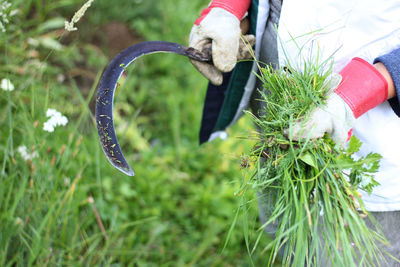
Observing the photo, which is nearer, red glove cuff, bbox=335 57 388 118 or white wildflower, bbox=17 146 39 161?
red glove cuff, bbox=335 57 388 118

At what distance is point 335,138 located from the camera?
102 cm

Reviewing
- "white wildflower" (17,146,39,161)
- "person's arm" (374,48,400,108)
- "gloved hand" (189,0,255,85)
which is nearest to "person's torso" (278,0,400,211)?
"person's arm" (374,48,400,108)

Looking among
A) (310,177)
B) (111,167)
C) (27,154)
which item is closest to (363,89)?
(310,177)

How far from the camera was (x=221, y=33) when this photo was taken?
124 centimetres

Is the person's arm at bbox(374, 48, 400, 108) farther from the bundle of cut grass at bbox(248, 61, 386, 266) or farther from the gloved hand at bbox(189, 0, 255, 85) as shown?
the gloved hand at bbox(189, 0, 255, 85)

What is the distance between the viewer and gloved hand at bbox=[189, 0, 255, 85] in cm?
125

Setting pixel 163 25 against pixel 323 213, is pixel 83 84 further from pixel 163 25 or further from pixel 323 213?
pixel 323 213

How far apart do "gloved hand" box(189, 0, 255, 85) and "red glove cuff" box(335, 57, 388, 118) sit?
1.21 feet

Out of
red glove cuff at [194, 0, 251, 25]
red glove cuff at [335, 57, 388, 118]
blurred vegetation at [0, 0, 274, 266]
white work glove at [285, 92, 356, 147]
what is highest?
red glove cuff at [194, 0, 251, 25]

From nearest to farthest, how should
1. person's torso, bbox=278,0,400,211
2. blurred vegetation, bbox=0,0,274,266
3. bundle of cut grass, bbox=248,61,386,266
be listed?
bundle of cut grass, bbox=248,61,386,266 < person's torso, bbox=278,0,400,211 < blurred vegetation, bbox=0,0,274,266

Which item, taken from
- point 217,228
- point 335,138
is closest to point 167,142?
point 217,228

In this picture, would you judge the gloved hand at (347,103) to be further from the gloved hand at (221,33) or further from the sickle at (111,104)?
the sickle at (111,104)

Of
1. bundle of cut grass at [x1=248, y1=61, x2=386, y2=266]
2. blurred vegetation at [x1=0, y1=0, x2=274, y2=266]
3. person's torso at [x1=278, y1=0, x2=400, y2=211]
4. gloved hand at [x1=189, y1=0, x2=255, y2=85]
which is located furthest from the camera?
blurred vegetation at [x1=0, y1=0, x2=274, y2=266]

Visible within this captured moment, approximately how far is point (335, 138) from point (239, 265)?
1.22 metres
